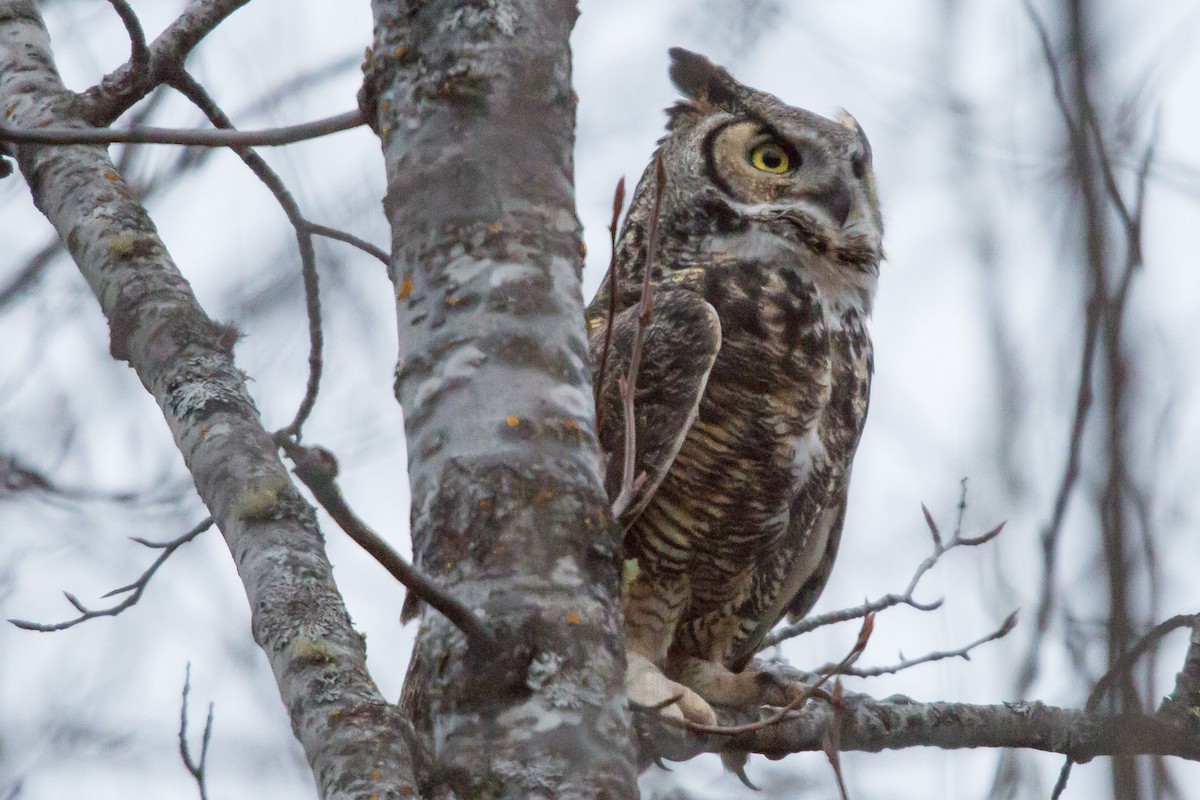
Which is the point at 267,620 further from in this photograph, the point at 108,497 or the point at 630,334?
the point at 108,497

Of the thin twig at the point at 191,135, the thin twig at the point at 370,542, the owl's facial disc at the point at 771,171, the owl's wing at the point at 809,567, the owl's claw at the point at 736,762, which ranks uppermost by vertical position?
the owl's facial disc at the point at 771,171

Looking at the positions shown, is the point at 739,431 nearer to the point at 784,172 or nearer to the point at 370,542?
the point at 784,172

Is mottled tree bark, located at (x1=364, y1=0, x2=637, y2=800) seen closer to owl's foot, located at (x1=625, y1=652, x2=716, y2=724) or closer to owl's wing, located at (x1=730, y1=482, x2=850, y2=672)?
owl's foot, located at (x1=625, y1=652, x2=716, y2=724)

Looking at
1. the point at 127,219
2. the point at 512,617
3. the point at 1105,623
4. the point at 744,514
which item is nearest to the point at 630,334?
the point at 744,514

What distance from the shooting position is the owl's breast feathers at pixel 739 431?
262 cm

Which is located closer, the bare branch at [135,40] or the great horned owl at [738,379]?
the bare branch at [135,40]

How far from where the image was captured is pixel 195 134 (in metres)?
1.52

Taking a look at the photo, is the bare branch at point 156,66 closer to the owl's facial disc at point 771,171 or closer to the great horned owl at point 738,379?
the great horned owl at point 738,379

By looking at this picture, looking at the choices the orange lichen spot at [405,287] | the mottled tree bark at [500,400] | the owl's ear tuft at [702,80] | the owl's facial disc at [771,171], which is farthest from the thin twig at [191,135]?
the owl's ear tuft at [702,80]

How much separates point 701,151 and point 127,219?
5.25 ft

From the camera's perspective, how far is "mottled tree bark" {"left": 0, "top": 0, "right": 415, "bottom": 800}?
1.45 m

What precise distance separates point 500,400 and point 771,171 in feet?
6.49

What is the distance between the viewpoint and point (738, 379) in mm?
2719

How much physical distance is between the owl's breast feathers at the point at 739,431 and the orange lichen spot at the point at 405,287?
1.02m
